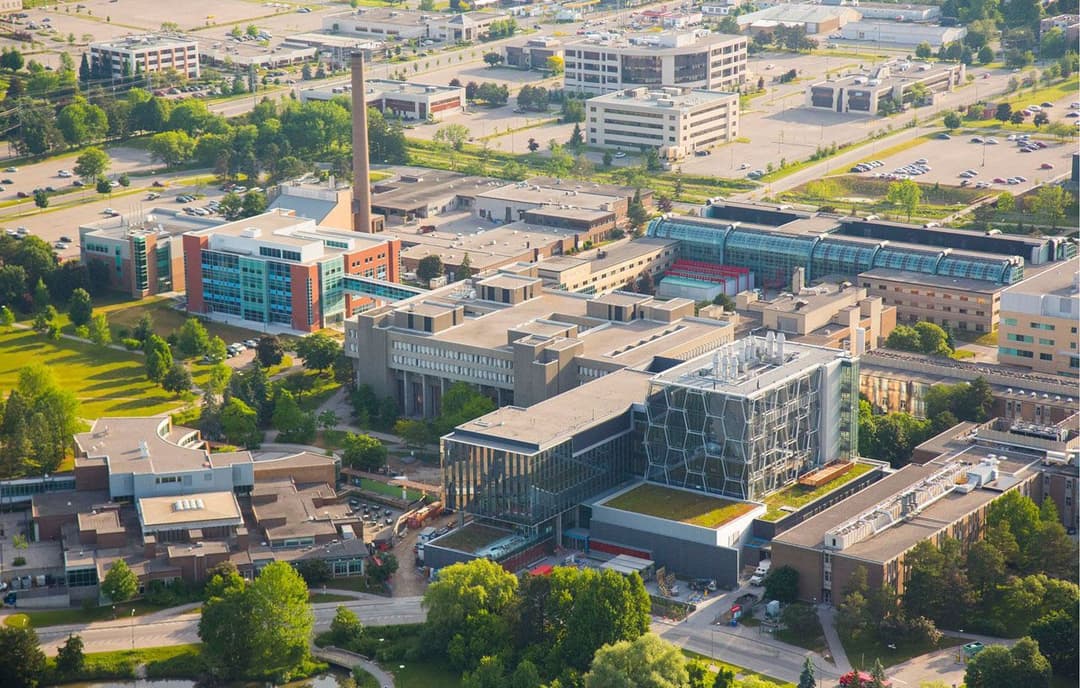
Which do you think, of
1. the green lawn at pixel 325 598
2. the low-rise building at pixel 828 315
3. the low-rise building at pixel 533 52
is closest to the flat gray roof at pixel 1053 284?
the low-rise building at pixel 828 315

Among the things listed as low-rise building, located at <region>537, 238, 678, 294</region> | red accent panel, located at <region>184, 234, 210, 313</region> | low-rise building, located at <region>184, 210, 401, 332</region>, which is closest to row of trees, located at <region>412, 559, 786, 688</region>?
low-rise building, located at <region>184, 210, 401, 332</region>

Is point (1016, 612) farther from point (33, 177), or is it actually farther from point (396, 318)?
point (33, 177)

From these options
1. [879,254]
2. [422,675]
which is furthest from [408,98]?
[422,675]

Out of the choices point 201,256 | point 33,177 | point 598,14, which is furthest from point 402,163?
point 598,14

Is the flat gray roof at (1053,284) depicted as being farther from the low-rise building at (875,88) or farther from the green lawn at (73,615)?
the low-rise building at (875,88)

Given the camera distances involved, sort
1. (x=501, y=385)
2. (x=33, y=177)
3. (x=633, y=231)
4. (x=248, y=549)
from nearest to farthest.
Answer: (x=248, y=549)
(x=501, y=385)
(x=633, y=231)
(x=33, y=177)
